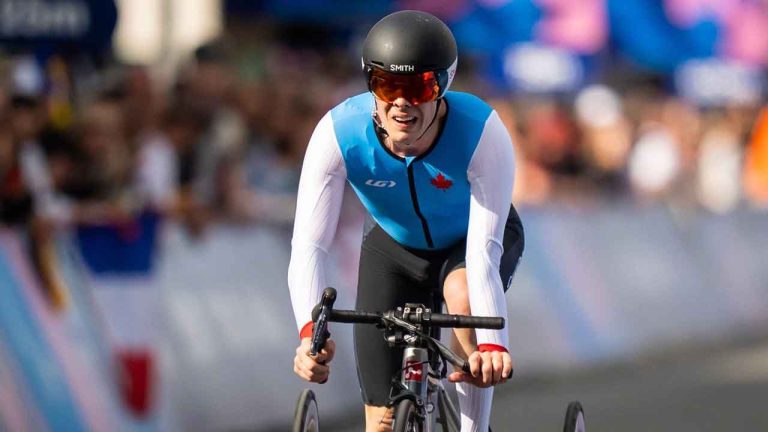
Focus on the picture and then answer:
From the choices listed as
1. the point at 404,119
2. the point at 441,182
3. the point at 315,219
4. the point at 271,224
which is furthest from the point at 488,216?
the point at 271,224

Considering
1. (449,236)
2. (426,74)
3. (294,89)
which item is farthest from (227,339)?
(426,74)

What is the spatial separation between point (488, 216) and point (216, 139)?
5.70 metres

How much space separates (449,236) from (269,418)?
16.1ft

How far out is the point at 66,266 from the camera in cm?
1011

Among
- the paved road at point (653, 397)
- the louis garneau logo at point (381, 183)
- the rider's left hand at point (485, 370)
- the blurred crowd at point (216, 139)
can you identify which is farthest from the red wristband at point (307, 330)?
the paved road at point (653, 397)

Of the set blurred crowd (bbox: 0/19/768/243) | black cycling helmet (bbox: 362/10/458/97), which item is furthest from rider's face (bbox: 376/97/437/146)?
blurred crowd (bbox: 0/19/768/243)

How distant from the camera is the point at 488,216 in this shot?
6.63 m

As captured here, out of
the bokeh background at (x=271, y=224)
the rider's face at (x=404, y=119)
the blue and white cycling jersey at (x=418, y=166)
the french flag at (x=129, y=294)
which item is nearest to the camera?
the rider's face at (x=404, y=119)

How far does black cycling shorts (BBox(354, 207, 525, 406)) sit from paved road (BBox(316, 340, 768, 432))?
4.92 metres

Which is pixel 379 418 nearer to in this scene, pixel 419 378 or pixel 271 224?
pixel 419 378

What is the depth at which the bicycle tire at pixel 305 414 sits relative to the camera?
6.39 metres

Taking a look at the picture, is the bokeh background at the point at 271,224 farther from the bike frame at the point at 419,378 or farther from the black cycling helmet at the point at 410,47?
the black cycling helmet at the point at 410,47

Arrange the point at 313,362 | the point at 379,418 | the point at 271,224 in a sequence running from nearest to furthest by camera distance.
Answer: the point at 313,362 → the point at 379,418 → the point at 271,224

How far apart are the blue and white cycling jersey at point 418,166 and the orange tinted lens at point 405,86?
346 mm
